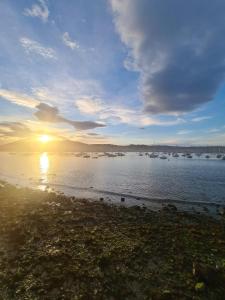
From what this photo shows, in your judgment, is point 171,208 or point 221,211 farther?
point 171,208

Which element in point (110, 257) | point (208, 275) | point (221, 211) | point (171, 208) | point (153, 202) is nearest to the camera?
point (208, 275)

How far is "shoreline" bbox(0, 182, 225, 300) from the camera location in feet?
30.8

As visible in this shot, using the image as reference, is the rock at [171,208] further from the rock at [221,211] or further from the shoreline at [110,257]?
the rock at [221,211]

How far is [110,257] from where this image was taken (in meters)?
12.1

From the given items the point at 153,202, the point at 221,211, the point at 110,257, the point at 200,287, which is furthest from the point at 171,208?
the point at 200,287

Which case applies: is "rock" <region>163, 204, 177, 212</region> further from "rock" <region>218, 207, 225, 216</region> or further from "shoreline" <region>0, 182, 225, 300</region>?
"rock" <region>218, 207, 225, 216</region>

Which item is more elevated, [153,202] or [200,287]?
[200,287]

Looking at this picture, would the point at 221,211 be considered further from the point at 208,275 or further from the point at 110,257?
the point at 110,257

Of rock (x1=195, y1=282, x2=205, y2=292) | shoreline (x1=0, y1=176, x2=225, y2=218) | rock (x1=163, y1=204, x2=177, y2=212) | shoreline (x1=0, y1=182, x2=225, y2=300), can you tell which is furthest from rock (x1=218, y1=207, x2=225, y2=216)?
rock (x1=195, y1=282, x2=205, y2=292)

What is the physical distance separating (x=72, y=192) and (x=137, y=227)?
21.4 metres

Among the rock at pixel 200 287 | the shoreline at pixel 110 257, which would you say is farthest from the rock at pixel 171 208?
the rock at pixel 200 287

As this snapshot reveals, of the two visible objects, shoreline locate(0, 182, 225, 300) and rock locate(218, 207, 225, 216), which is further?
rock locate(218, 207, 225, 216)

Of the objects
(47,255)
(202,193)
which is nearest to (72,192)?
(202,193)

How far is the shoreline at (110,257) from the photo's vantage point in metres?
9.38
